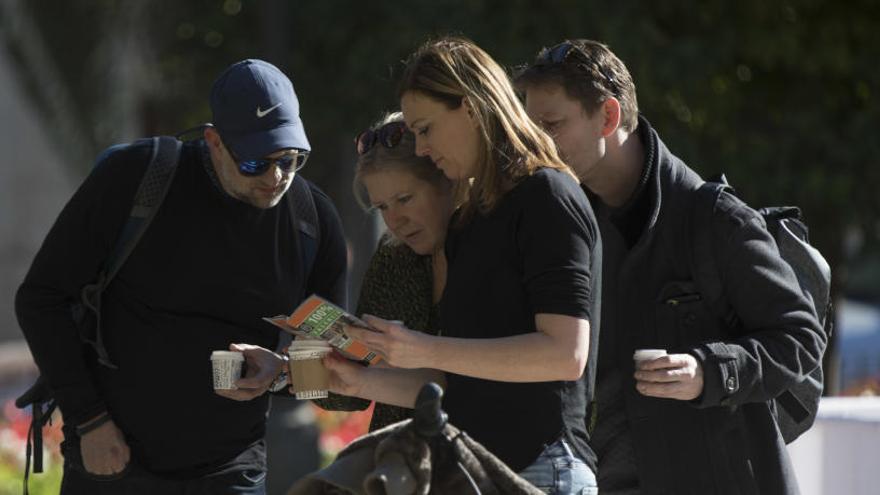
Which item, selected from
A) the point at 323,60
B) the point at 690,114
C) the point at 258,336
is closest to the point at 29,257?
the point at 323,60

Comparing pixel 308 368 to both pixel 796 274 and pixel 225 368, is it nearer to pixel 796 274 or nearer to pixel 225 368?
pixel 225 368

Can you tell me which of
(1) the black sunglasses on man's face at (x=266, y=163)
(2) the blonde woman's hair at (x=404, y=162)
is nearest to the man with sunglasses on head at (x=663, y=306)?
(2) the blonde woman's hair at (x=404, y=162)

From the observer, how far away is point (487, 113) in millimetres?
2926

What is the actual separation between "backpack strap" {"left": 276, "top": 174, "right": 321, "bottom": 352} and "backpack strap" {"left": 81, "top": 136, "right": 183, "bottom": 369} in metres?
0.32

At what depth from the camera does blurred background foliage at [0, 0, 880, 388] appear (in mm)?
8664

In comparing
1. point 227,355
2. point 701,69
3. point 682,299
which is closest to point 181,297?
point 227,355

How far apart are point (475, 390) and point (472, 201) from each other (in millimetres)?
374

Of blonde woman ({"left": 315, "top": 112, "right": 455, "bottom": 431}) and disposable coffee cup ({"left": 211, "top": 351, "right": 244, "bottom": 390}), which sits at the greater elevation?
blonde woman ({"left": 315, "top": 112, "right": 455, "bottom": 431})

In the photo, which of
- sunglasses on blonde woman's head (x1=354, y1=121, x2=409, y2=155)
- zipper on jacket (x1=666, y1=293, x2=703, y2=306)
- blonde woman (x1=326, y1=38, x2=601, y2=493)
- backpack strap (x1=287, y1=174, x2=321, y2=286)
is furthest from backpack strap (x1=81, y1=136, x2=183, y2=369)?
zipper on jacket (x1=666, y1=293, x2=703, y2=306)

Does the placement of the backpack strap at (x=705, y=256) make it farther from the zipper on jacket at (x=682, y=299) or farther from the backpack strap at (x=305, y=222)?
the backpack strap at (x=305, y=222)

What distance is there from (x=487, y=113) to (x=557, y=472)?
694mm

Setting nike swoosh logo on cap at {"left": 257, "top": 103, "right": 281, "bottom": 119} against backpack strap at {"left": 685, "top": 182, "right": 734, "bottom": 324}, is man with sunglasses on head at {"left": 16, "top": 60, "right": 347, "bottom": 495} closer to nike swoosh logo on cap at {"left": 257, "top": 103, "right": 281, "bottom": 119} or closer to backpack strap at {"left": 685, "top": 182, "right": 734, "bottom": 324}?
nike swoosh logo on cap at {"left": 257, "top": 103, "right": 281, "bottom": 119}

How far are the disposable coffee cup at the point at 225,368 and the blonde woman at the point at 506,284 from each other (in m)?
0.64

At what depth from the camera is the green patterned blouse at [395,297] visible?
10.9 ft
